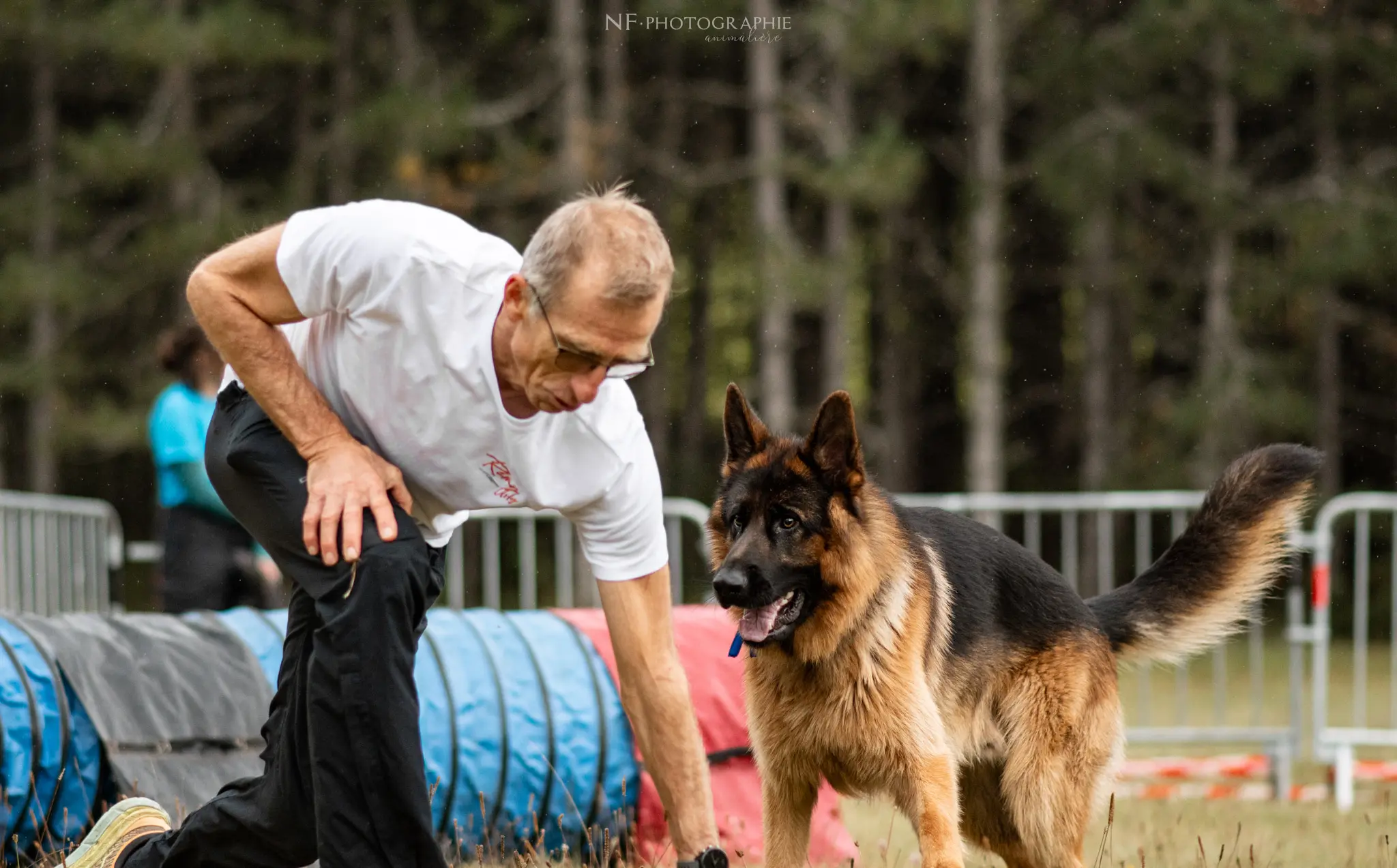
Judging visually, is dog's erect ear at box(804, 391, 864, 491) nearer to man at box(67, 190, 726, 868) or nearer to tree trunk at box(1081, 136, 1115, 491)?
man at box(67, 190, 726, 868)

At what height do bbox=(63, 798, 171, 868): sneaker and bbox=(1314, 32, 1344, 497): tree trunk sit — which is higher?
bbox=(1314, 32, 1344, 497): tree trunk

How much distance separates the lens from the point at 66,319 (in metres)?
21.2

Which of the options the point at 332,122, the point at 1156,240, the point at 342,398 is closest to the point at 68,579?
the point at 342,398

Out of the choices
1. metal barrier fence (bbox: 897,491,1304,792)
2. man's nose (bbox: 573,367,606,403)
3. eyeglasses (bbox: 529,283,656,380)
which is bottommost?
metal barrier fence (bbox: 897,491,1304,792)

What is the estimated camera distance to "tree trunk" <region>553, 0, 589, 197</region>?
1950cm

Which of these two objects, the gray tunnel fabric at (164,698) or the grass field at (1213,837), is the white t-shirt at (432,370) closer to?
the grass field at (1213,837)

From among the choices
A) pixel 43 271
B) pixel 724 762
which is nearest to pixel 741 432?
pixel 724 762

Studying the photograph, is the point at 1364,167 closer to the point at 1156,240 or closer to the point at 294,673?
the point at 1156,240

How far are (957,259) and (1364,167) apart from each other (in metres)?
6.98

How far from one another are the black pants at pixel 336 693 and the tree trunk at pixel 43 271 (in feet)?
57.1

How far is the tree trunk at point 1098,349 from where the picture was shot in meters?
22.9

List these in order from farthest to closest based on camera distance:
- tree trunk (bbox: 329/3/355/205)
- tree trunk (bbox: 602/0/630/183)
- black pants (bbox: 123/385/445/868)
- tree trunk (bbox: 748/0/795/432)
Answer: tree trunk (bbox: 329/3/355/205)
tree trunk (bbox: 602/0/630/183)
tree trunk (bbox: 748/0/795/432)
black pants (bbox: 123/385/445/868)

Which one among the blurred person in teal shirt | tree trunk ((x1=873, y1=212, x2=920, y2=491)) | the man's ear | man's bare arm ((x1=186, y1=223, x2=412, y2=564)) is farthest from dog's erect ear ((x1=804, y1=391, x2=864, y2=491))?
tree trunk ((x1=873, y1=212, x2=920, y2=491))

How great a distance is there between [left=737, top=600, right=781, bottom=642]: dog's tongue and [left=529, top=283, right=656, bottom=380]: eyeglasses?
1142mm
